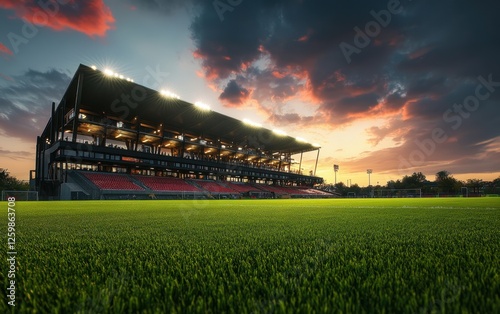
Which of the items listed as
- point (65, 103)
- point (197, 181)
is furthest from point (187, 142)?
point (65, 103)

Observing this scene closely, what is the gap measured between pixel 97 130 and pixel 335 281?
40.8 m

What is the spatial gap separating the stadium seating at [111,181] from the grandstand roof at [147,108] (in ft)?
30.2

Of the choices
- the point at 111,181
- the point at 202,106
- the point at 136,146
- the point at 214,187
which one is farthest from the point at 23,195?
the point at 202,106

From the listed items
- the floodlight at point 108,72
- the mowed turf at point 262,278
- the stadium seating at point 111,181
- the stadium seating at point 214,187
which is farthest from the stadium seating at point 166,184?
the mowed turf at point 262,278

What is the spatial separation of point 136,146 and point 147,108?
18.8ft

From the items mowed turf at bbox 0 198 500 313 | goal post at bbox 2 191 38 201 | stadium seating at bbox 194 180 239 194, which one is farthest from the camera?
stadium seating at bbox 194 180 239 194

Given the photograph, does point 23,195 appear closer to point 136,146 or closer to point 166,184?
point 136,146

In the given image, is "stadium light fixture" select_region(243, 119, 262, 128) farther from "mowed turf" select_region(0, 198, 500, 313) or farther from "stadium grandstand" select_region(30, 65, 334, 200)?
"mowed turf" select_region(0, 198, 500, 313)

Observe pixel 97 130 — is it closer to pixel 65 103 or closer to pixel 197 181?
pixel 65 103

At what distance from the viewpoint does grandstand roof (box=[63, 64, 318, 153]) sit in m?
29.6

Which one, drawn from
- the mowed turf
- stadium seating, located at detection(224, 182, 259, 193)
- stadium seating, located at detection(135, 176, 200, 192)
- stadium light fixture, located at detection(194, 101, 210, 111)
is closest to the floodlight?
stadium light fixture, located at detection(194, 101, 210, 111)

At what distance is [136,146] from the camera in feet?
118

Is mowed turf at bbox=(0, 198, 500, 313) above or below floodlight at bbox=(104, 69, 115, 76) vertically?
below

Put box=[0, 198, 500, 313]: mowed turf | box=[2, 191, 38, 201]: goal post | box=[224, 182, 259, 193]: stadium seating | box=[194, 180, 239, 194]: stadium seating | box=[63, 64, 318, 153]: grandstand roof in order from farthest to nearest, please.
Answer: box=[224, 182, 259, 193]: stadium seating → box=[194, 180, 239, 194]: stadium seating → box=[63, 64, 318, 153]: grandstand roof → box=[2, 191, 38, 201]: goal post → box=[0, 198, 500, 313]: mowed turf
